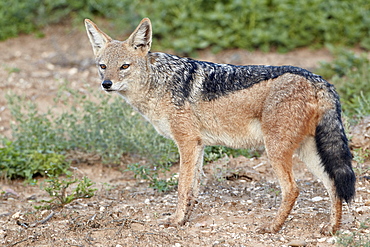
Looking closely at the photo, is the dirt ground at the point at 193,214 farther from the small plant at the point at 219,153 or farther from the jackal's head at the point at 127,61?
the jackal's head at the point at 127,61

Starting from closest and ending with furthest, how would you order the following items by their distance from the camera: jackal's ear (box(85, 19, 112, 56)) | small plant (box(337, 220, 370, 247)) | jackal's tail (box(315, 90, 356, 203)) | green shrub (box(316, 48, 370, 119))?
small plant (box(337, 220, 370, 247)) < jackal's tail (box(315, 90, 356, 203)) < jackal's ear (box(85, 19, 112, 56)) < green shrub (box(316, 48, 370, 119))

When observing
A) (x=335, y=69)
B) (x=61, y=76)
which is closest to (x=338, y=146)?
(x=335, y=69)

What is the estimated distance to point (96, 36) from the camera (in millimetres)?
6523

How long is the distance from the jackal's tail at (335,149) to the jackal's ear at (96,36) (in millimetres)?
2980

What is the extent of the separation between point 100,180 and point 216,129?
2823 mm

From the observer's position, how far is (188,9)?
13281 mm

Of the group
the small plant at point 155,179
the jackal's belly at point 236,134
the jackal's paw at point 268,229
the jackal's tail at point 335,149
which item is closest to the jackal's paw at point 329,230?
the jackal's tail at point 335,149

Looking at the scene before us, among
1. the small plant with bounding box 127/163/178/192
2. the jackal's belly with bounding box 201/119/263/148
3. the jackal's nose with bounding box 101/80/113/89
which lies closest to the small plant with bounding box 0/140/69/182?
the small plant with bounding box 127/163/178/192

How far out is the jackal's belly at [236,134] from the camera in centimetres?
584

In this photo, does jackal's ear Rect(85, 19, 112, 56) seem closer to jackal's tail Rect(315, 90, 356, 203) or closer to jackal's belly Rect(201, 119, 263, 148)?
jackal's belly Rect(201, 119, 263, 148)

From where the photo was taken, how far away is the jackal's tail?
540 cm

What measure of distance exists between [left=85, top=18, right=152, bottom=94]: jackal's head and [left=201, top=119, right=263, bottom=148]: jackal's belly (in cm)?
110

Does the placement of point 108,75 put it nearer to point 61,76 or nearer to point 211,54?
point 61,76

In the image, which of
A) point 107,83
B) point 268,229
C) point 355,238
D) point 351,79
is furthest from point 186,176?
point 351,79
